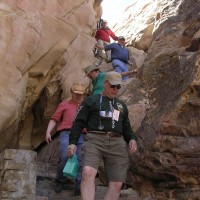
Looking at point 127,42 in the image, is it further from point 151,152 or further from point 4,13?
point 151,152

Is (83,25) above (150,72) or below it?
above

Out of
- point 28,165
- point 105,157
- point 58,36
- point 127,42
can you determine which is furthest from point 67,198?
point 127,42

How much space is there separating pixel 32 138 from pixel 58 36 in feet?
9.50

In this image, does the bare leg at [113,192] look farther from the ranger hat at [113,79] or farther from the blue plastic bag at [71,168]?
the ranger hat at [113,79]

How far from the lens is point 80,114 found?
5113 millimetres

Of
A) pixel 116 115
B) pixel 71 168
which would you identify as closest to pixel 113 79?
pixel 116 115

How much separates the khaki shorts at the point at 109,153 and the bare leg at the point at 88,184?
14 cm

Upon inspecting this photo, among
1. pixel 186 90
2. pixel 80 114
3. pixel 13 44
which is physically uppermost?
pixel 13 44

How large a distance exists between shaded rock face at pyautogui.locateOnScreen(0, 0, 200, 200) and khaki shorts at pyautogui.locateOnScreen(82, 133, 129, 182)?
953mm

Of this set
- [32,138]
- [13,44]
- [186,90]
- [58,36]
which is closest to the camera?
[186,90]

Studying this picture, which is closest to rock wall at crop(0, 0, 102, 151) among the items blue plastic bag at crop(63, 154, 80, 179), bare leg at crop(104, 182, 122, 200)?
blue plastic bag at crop(63, 154, 80, 179)

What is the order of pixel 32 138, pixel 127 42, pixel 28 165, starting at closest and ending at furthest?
pixel 28 165, pixel 32 138, pixel 127 42

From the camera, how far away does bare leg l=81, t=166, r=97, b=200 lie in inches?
182

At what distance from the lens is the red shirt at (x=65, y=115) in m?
6.99
